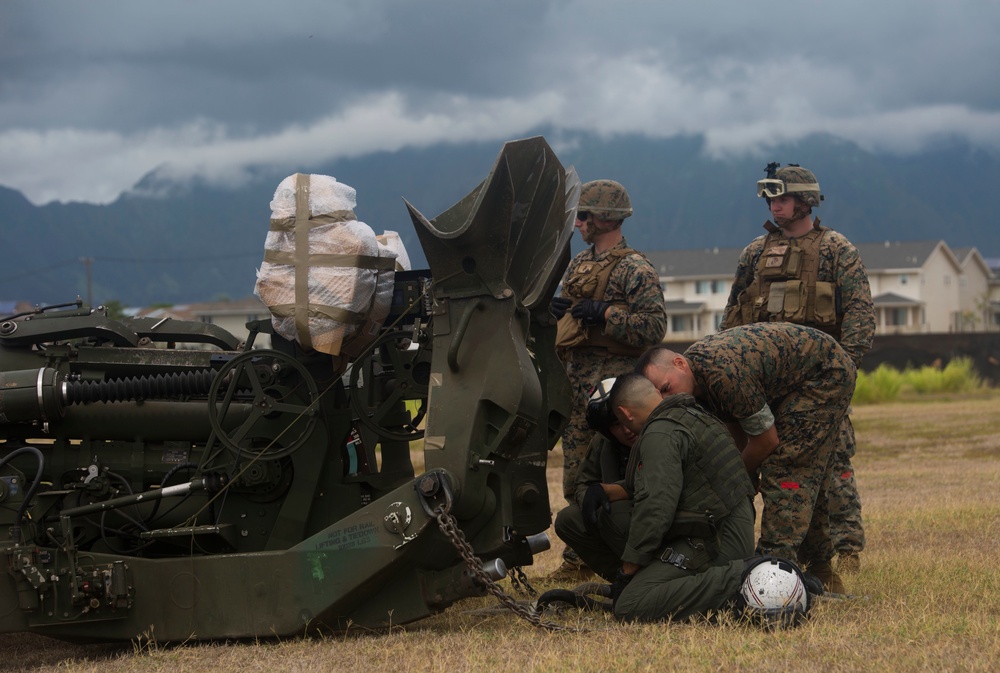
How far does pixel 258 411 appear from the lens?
21.6 feet

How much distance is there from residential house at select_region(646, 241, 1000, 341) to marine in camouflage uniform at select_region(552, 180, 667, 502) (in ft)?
287

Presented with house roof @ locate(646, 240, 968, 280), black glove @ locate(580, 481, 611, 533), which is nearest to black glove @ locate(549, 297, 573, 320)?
black glove @ locate(580, 481, 611, 533)

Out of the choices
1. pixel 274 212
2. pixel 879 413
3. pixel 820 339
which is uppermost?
pixel 274 212

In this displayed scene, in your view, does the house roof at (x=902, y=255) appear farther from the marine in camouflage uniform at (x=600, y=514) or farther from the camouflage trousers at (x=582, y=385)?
the marine in camouflage uniform at (x=600, y=514)

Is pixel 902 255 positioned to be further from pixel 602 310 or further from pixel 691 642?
pixel 691 642

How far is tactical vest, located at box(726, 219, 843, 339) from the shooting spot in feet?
27.2

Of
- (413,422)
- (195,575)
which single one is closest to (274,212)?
(413,422)

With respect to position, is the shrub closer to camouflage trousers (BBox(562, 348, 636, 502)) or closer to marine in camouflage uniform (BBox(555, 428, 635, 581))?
camouflage trousers (BBox(562, 348, 636, 502))

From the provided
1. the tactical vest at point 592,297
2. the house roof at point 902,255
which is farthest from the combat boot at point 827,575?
the house roof at point 902,255

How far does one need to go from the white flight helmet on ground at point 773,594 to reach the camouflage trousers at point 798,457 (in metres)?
0.88

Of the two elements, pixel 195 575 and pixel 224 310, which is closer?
pixel 195 575

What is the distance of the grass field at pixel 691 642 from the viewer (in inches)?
205

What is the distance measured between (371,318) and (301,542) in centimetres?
119

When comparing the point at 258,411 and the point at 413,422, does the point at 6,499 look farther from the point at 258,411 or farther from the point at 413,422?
the point at 413,422
